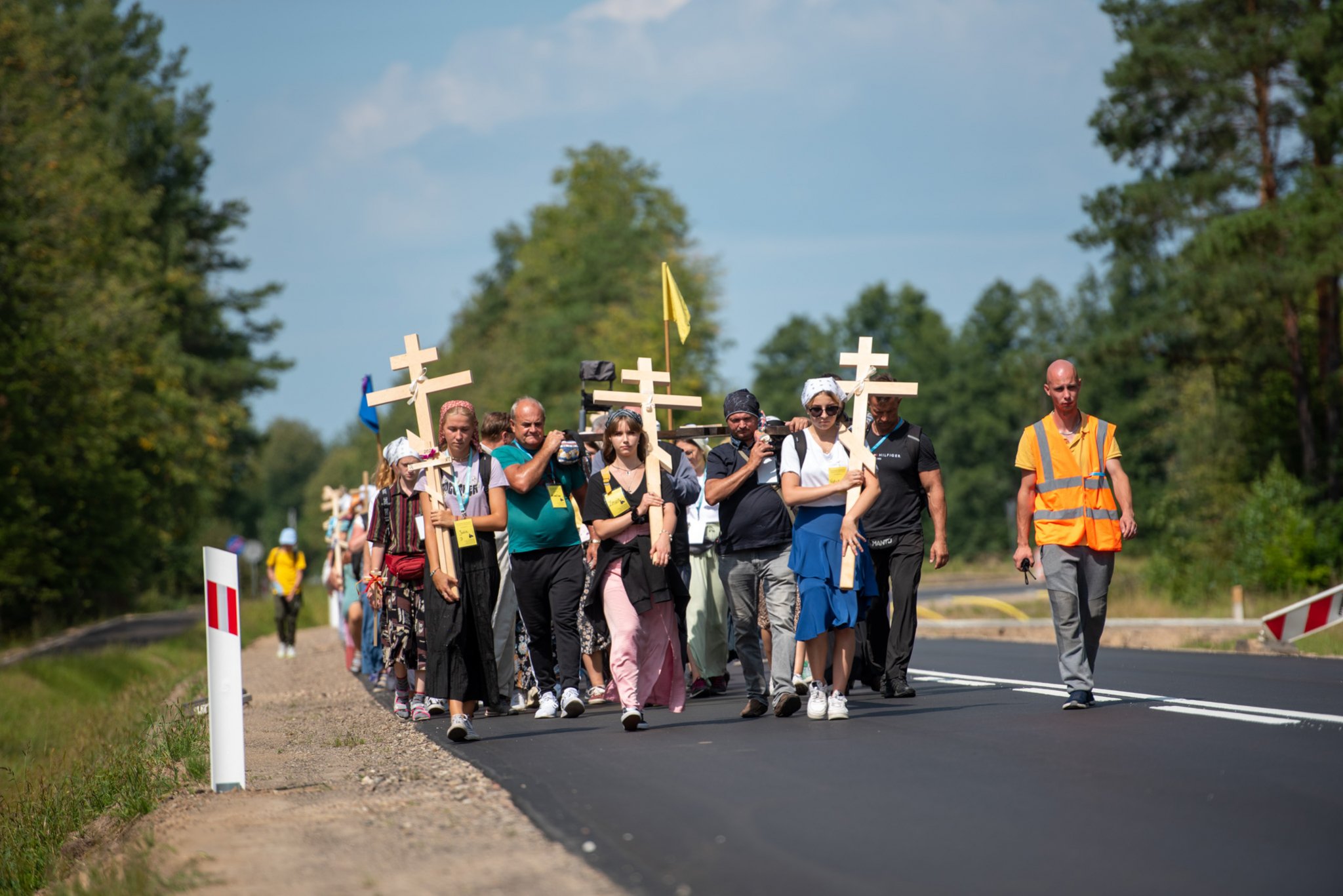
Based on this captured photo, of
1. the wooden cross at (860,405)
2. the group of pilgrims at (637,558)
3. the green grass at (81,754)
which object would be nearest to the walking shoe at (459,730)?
the group of pilgrims at (637,558)

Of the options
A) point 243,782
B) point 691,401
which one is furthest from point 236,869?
point 691,401

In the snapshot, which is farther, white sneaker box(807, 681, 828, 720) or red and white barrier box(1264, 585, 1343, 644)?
red and white barrier box(1264, 585, 1343, 644)

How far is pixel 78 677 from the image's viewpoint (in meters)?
24.5

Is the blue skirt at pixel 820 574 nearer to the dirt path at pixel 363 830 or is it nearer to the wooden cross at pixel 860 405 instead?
the wooden cross at pixel 860 405

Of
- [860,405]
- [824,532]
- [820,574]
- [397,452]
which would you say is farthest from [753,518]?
[397,452]

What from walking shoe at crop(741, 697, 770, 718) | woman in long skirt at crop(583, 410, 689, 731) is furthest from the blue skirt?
woman in long skirt at crop(583, 410, 689, 731)

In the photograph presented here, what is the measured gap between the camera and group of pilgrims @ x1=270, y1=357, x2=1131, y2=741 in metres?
10.2

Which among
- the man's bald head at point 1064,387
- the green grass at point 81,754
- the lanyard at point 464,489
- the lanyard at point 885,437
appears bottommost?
the green grass at point 81,754

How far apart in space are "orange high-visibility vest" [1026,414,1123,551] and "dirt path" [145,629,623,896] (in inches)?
161

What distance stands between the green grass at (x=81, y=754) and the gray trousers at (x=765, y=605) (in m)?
3.68

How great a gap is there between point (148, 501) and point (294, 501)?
136048mm

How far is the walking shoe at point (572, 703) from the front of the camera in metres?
11.0

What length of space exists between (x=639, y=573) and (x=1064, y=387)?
3.08 m

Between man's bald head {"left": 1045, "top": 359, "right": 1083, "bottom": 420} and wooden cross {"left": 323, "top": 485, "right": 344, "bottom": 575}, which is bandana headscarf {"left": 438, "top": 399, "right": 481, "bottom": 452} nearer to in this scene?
man's bald head {"left": 1045, "top": 359, "right": 1083, "bottom": 420}
